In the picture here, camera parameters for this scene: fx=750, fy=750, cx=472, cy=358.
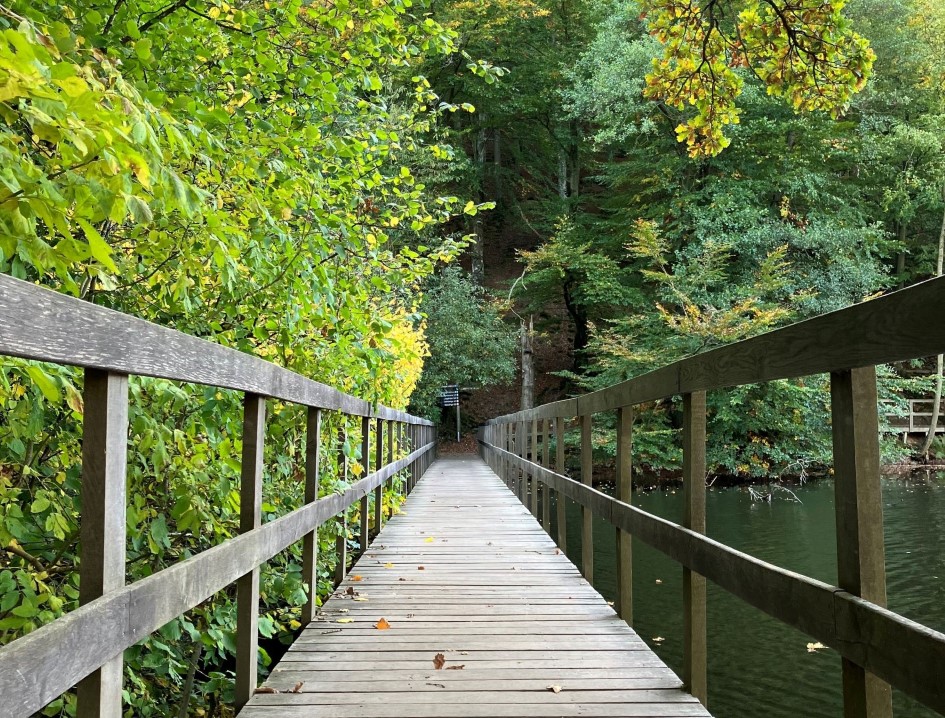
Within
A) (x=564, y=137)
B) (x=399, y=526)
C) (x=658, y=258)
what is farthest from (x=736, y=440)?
(x=564, y=137)

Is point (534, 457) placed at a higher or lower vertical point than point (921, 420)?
lower

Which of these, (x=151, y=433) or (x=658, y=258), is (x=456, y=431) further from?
(x=151, y=433)

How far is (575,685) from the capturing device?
2.67 metres

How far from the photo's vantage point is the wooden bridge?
1.32 m

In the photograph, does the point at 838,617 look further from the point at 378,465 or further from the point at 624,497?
the point at 378,465

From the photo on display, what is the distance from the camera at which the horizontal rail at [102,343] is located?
3.79 feet

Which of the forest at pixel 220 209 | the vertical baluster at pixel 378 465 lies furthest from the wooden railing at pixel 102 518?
the vertical baluster at pixel 378 465

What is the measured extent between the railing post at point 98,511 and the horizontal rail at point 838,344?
1.47 m

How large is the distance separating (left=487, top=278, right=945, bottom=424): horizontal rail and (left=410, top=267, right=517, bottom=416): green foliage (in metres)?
22.3

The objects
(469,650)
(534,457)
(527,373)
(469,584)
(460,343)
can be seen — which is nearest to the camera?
(469,650)

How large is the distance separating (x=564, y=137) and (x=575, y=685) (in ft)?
92.4

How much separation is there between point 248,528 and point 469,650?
1.16 meters

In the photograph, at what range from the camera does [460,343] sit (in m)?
25.1

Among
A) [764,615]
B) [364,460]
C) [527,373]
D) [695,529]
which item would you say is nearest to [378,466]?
[364,460]
